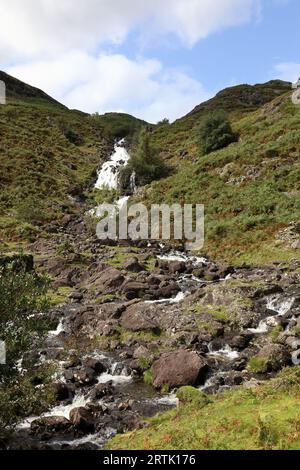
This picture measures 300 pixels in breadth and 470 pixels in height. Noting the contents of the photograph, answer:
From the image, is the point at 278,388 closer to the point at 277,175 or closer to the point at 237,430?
the point at 237,430

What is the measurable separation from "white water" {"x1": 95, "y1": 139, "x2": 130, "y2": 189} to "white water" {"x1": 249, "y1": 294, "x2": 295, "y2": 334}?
67.8 m

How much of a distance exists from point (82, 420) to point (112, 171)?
89.9 metres

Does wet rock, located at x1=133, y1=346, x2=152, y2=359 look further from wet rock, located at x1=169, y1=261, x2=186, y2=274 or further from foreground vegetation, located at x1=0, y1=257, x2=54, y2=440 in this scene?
wet rock, located at x1=169, y1=261, x2=186, y2=274

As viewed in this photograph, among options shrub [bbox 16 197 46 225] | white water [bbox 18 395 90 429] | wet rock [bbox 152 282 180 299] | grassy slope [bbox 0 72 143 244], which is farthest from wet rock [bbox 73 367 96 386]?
shrub [bbox 16 197 46 225]

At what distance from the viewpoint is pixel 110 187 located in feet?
335

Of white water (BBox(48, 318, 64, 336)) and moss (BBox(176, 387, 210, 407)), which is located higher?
white water (BBox(48, 318, 64, 336))

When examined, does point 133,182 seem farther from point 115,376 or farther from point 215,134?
point 115,376

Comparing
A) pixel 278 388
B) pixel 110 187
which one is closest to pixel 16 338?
pixel 278 388

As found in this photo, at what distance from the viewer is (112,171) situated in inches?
4291

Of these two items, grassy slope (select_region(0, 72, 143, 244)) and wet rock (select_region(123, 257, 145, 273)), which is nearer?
wet rock (select_region(123, 257, 145, 273))

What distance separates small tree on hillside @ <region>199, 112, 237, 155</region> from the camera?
96.6m

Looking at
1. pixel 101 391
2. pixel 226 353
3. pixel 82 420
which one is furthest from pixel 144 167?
pixel 82 420

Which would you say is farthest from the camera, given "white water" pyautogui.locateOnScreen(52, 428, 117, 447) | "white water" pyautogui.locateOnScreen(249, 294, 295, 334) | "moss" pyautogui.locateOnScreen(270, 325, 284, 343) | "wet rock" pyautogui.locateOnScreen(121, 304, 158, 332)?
"wet rock" pyautogui.locateOnScreen(121, 304, 158, 332)

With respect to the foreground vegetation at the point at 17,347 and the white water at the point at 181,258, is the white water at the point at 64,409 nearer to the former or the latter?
the foreground vegetation at the point at 17,347
